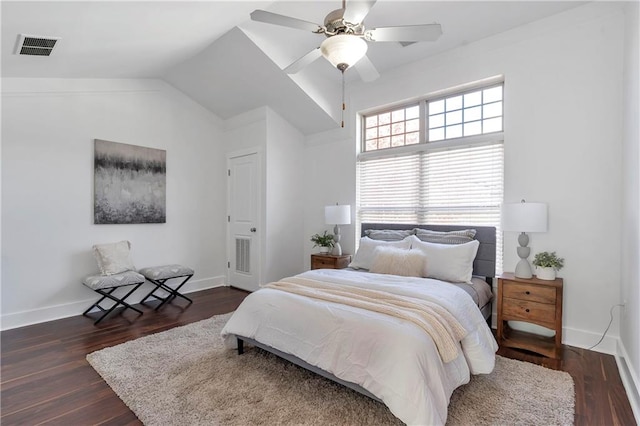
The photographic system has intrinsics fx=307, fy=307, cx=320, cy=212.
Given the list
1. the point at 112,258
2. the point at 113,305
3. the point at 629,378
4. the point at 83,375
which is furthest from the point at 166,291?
the point at 629,378

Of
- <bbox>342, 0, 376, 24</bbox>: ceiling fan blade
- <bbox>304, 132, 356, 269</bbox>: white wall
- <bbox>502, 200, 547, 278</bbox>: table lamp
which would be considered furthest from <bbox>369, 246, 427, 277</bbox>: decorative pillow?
<bbox>342, 0, 376, 24</bbox>: ceiling fan blade

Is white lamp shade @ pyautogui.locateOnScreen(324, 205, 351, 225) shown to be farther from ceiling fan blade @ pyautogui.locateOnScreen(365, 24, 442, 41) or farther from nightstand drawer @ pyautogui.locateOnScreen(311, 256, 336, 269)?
ceiling fan blade @ pyautogui.locateOnScreen(365, 24, 442, 41)

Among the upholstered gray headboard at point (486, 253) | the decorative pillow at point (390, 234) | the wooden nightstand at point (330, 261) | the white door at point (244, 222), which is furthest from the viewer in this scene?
the white door at point (244, 222)

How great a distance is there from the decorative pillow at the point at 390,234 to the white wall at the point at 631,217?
1.93m

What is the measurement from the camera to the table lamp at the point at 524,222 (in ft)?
9.53

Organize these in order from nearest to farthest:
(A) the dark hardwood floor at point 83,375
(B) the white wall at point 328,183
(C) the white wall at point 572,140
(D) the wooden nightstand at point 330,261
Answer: (A) the dark hardwood floor at point 83,375 < (C) the white wall at point 572,140 < (D) the wooden nightstand at point 330,261 < (B) the white wall at point 328,183

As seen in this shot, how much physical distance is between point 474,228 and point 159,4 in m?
3.82

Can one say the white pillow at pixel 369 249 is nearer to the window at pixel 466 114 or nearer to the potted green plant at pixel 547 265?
the potted green plant at pixel 547 265

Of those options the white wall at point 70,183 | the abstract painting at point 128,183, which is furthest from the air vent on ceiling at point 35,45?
the abstract painting at point 128,183

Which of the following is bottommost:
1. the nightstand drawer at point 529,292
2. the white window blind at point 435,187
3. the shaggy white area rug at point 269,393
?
the shaggy white area rug at point 269,393

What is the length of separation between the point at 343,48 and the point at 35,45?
115 inches

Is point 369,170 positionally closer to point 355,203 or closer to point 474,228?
point 355,203

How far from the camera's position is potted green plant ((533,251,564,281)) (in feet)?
9.62

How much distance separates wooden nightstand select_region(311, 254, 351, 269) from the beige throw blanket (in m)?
1.67
